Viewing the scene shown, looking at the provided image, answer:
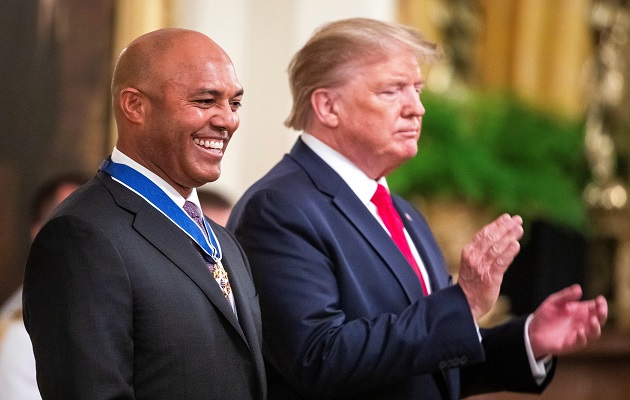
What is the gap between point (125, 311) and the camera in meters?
2.24

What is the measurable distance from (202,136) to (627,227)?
617 cm

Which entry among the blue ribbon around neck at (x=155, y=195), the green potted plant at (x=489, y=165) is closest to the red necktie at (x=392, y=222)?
the blue ribbon around neck at (x=155, y=195)

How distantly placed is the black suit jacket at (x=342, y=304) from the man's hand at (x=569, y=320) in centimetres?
15

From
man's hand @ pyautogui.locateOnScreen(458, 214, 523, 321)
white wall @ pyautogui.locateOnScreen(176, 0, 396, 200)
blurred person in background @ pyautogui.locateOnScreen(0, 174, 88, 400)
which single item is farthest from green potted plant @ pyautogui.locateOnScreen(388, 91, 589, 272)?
man's hand @ pyautogui.locateOnScreen(458, 214, 523, 321)

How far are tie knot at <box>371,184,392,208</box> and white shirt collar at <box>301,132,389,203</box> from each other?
0.7 inches

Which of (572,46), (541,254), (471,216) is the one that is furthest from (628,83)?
(471,216)

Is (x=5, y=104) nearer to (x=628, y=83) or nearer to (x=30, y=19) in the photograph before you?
(x=30, y=19)

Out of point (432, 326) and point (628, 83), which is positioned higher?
point (432, 326)

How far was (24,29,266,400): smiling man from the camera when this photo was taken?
219cm

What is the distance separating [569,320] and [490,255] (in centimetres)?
39

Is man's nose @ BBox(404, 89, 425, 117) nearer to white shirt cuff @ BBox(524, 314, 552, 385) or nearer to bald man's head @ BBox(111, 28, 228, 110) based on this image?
white shirt cuff @ BBox(524, 314, 552, 385)

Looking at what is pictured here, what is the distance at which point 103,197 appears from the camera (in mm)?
2350

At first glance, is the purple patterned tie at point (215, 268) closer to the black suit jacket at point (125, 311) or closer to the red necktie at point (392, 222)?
the black suit jacket at point (125, 311)

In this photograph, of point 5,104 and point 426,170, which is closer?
point 5,104
